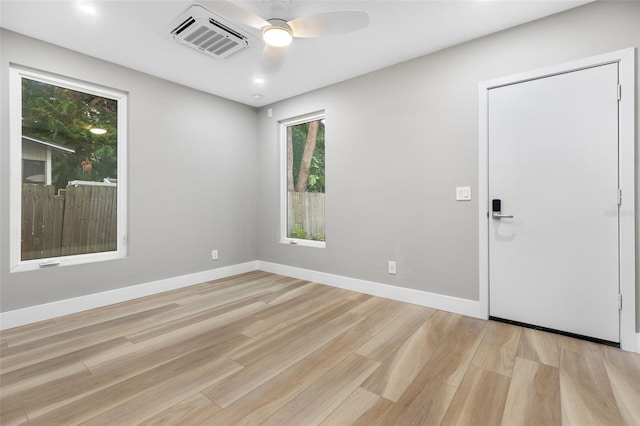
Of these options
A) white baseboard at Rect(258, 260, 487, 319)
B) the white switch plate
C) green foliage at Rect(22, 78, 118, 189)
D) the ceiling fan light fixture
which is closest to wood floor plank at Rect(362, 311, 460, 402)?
white baseboard at Rect(258, 260, 487, 319)

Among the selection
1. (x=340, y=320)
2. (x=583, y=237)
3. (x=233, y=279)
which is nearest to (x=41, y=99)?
(x=233, y=279)

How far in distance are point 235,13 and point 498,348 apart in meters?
2.97

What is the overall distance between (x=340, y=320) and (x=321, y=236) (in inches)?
59.4

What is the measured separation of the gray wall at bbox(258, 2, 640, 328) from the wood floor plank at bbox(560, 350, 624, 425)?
0.71 metres

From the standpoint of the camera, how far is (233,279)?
4.04 meters

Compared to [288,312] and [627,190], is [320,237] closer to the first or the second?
[288,312]

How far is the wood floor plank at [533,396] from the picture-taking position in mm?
1422

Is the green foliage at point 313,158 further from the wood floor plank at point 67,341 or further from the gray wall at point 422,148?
the wood floor plank at point 67,341

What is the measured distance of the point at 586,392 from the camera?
5.29 ft

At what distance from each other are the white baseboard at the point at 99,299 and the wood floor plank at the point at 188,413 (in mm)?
2117

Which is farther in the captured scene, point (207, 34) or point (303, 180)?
point (303, 180)

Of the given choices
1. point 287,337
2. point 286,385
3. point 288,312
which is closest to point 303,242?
point 288,312

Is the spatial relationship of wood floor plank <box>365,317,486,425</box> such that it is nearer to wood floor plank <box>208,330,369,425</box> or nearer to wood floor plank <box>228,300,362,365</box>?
wood floor plank <box>208,330,369,425</box>

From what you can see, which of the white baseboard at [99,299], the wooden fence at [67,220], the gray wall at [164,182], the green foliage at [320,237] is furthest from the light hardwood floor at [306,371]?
the green foliage at [320,237]
